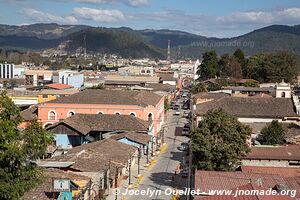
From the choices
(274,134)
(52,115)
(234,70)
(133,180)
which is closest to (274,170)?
(133,180)

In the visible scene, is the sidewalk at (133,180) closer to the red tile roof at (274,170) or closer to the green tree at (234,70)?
the red tile roof at (274,170)

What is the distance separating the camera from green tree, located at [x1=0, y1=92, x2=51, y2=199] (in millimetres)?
12780

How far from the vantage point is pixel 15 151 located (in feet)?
41.7

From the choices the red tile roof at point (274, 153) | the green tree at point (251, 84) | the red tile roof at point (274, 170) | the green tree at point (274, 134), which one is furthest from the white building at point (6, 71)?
the red tile roof at point (274, 170)

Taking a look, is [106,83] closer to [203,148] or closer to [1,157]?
[203,148]

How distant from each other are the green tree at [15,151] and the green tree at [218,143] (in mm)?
9820

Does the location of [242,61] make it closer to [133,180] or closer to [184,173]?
[184,173]

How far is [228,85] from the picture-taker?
2363 inches

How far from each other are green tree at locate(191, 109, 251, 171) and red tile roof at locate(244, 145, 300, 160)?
147cm

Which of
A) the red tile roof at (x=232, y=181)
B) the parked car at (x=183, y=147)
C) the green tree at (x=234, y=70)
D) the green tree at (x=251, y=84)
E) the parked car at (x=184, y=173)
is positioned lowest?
the parked car at (x=183, y=147)

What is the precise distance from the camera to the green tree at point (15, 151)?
1278 centimetres

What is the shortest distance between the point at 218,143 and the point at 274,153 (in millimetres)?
3816

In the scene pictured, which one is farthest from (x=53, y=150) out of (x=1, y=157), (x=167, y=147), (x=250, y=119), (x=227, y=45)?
(x=227, y=45)

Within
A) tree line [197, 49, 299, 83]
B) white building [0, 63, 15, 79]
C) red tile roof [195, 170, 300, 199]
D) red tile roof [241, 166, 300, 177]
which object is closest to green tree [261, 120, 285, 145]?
red tile roof [241, 166, 300, 177]
